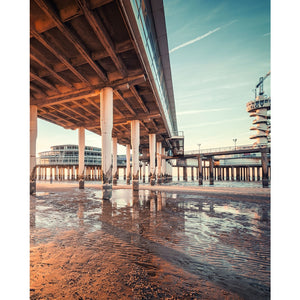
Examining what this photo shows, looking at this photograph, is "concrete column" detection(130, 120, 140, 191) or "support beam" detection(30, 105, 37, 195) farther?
"concrete column" detection(130, 120, 140, 191)

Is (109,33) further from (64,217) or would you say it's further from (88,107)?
(88,107)

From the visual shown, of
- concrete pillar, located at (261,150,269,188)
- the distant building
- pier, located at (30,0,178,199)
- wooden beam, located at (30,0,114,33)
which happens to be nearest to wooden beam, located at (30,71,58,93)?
pier, located at (30,0,178,199)

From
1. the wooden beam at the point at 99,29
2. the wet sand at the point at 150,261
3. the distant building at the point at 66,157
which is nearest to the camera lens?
the wet sand at the point at 150,261

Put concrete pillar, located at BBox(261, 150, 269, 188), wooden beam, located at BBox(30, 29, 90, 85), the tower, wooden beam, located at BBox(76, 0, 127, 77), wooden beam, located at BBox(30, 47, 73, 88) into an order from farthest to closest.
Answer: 1. the tower
2. concrete pillar, located at BBox(261, 150, 269, 188)
3. wooden beam, located at BBox(30, 47, 73, 88)
4. wooden beam, located at BBox(30, 29, 90, 85)
5. wooden beam, located at BBox(76, 0, 127, 77)

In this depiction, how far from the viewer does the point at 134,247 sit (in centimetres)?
407

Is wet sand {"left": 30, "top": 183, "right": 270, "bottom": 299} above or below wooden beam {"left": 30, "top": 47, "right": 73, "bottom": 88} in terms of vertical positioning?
below

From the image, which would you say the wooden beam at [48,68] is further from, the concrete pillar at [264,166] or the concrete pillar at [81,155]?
the concrete pillar at [264,166]

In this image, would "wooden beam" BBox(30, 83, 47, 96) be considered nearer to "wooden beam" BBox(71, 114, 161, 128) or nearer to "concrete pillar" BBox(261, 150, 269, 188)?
"wooden beam" BBox(71, 114, 161, 128)

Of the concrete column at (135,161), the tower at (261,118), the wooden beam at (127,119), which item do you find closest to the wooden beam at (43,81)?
the wooden beam at (127,119)

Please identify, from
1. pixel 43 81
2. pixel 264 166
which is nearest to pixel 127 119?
pixel 43 81
